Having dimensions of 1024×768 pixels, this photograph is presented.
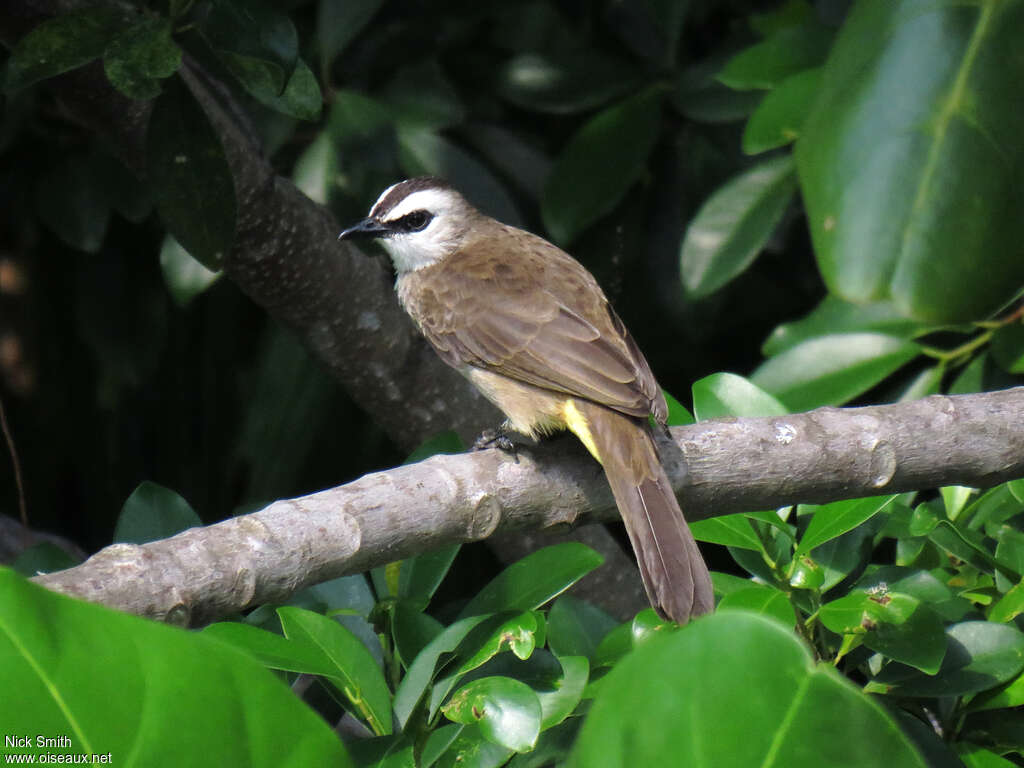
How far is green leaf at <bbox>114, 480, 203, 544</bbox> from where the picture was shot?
195 centimetres

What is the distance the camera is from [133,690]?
1075 millimetres

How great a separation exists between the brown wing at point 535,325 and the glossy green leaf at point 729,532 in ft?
1.06

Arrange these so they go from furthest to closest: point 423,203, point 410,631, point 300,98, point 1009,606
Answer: point 423,203
point 300,98
point 1009,606
point 410,631

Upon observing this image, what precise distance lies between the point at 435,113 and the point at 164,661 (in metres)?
2.39

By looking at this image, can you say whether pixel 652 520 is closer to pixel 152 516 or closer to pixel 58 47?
pixel 152 516

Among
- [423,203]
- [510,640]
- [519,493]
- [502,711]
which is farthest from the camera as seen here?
[423,203]

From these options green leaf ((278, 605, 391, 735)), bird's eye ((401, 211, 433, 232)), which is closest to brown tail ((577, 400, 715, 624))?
green leaf ((278, 605, 391, 735))

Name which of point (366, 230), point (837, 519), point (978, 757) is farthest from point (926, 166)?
point (366, 230)

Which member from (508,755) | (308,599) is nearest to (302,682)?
(308,599)

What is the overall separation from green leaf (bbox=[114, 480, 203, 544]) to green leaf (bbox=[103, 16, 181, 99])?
2.38 ft

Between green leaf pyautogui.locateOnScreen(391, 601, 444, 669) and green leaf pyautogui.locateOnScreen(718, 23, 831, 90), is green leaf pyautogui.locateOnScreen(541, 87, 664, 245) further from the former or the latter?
green leaf pyautogui.locateOnScreen(391, 601, 444, 669)

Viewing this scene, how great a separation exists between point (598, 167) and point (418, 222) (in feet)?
1.85

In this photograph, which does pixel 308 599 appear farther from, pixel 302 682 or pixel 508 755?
pixel 508 755

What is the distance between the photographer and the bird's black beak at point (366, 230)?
2947mm
